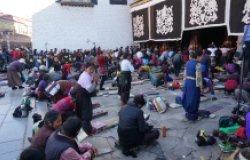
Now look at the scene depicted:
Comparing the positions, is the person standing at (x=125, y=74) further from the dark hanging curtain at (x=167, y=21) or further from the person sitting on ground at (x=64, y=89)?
the dark hanging curtain at (x=167, y=21)

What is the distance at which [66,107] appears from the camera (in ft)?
16.0

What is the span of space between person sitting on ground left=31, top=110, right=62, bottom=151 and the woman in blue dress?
11.1 ft

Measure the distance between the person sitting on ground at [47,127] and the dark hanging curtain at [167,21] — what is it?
39.0 ft

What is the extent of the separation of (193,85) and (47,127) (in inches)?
140

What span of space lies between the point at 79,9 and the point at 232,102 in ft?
54.7

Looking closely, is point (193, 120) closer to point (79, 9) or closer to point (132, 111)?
point (132, 111)

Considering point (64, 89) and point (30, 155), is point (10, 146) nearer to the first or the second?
point (64, 89)

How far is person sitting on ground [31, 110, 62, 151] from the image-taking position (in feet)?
10.1

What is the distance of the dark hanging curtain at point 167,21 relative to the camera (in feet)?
45.2

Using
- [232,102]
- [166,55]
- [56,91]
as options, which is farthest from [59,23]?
[232,102]

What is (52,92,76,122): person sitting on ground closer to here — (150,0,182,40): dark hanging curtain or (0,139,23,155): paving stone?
(0,139,23,155): paving stone

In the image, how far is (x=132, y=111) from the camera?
4.09m

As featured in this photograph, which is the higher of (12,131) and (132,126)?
(132,126)

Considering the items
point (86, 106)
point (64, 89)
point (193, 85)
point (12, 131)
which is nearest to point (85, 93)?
point (86, 106)
